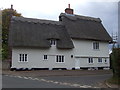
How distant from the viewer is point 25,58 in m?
34.1

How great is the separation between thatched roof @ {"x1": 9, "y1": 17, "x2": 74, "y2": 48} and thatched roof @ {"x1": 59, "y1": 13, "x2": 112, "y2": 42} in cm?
116

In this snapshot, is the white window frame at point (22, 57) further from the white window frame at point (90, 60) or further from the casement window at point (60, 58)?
the white window frame at point (90, 60)

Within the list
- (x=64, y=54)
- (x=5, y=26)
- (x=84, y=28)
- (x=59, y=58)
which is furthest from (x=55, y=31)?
(x=5, y=26)

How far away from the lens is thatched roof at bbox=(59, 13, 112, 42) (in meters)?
37.9

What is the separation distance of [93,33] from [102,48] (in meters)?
3.31

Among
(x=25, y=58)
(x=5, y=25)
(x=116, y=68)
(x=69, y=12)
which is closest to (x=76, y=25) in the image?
(x=69, y=12)

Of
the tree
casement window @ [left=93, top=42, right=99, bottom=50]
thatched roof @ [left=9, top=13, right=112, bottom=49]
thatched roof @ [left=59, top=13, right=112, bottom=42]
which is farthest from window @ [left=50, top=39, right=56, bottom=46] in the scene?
the tree

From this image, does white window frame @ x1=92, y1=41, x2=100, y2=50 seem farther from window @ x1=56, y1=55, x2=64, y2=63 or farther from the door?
window @ x1=56, y1=55, x2=64, y2=63

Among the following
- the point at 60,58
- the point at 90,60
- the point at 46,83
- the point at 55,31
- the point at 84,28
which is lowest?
the point at 46,83

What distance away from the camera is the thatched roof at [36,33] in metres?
33.3

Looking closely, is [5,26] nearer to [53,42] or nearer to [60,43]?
[53,42]

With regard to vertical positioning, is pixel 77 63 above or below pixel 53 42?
below

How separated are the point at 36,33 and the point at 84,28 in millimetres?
9107

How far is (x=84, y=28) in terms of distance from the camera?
40.1 meters
